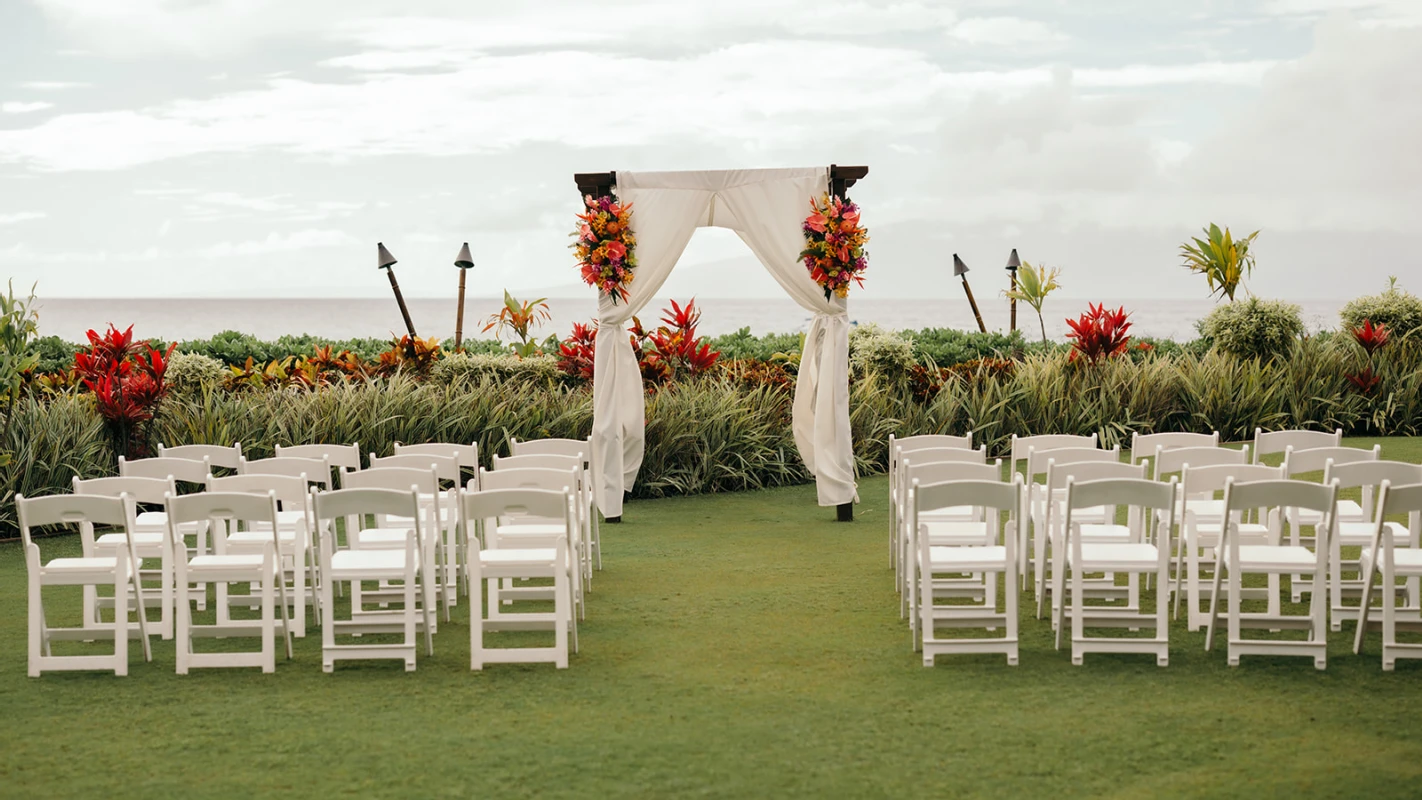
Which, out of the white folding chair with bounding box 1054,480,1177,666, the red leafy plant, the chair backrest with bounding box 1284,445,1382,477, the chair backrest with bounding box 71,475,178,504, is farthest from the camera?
the red leafy plant

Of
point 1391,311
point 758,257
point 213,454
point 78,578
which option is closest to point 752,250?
point 758,257

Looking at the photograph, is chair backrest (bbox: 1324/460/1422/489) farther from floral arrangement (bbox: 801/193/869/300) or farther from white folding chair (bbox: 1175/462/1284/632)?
floral arrangement (bbox: 801/193/869/300)

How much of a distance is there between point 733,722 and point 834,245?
5352mm

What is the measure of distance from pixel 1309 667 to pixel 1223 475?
1046mm

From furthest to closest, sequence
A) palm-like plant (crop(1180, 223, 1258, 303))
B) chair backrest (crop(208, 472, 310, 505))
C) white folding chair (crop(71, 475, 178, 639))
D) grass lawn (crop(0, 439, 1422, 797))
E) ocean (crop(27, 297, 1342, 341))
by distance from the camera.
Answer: ocean (crop(27, 297, 1342, 341)) → palm-like plant (crop(1180, 223, 1258, 303)) → chair backrest (crop(208, 472, 310, 505)) → white folding chair (crop(71, 475, 178, 639)) → grass lawn (crop(0, 439, 1422, 797))

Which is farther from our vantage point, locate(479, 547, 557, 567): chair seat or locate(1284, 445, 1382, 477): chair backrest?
locate(1284, 445, 1382, 477): chair backrest

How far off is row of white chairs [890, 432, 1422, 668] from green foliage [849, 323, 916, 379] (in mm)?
5880

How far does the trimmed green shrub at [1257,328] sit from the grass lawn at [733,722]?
31.2 ft

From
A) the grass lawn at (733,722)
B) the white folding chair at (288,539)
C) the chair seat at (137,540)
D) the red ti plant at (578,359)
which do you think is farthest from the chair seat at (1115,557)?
the red ti plant at (578,359)

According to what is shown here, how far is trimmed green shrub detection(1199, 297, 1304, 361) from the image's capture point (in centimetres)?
1478

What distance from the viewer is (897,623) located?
6406 millimetres

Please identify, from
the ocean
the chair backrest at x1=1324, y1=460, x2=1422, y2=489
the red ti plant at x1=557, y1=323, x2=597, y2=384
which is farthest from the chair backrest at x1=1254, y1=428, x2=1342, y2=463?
the ocean

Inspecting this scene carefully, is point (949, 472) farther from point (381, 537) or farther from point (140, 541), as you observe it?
point (140, 541)

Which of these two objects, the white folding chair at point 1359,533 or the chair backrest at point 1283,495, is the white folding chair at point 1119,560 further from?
the white folding chair at point 1359,533
